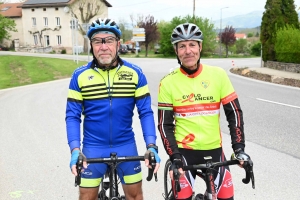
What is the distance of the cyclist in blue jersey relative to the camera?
303cm

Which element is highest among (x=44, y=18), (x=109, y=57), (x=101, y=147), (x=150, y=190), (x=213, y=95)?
(x=44, y=18)

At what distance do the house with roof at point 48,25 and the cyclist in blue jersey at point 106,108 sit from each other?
5382 centimetres

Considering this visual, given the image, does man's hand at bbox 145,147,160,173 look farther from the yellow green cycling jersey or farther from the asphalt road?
the asphalt road

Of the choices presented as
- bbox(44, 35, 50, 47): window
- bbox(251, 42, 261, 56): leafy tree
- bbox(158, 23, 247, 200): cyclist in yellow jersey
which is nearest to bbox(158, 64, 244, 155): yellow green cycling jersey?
bbox(158, 23, 247, 200): cyclist in yellow jersey

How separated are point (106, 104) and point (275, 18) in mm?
23552

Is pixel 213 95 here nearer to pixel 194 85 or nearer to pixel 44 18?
pixel 194 85

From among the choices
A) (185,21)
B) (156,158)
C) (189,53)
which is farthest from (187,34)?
(185,21)

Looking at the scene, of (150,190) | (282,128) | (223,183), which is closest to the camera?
(223,183)

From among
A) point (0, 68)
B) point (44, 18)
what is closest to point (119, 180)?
point (0, 68)

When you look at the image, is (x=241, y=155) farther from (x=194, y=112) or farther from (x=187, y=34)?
(x=187, y=34)

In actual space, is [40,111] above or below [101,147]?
below

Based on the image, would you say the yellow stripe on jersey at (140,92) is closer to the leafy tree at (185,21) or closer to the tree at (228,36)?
the leafy tree at (185,21)

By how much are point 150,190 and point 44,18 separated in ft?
195

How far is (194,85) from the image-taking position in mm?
3055
